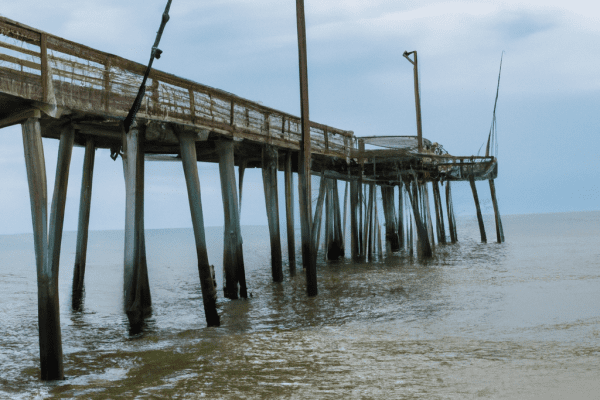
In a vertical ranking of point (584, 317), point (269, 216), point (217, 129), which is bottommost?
point (584, 317)

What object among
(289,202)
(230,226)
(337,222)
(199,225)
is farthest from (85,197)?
(337,222)

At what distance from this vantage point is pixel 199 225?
10.9m

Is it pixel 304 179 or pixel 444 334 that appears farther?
pixel 304 179

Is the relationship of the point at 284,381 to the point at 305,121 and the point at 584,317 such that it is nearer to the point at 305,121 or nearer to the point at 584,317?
the point at 584,317

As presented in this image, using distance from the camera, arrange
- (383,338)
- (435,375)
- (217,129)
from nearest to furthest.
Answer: (435,375) → (383,338) → (217,129)

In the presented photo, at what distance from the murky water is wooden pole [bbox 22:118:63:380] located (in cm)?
30

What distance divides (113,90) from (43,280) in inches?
153

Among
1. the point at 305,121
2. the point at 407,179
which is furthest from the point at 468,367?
the point at 407,179

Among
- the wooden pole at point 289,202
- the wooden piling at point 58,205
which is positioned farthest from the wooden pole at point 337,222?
the wooden piling at point 58,205

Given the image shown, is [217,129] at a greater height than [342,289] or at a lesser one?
greater

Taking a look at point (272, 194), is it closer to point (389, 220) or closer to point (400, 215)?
point (400, 215)

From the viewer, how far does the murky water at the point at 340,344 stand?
20.9 feet

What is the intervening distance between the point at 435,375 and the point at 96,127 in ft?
26.1

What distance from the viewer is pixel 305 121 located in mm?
12602
